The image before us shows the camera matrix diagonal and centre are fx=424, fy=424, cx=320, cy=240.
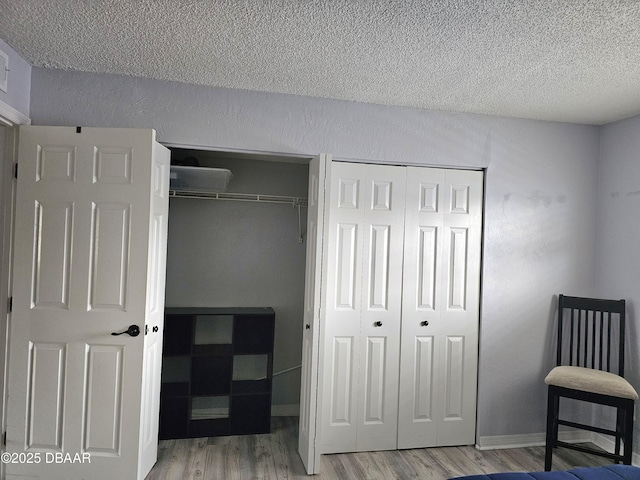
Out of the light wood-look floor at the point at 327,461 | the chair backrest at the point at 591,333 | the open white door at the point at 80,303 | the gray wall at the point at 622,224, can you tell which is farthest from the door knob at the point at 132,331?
the gray wall at the point at 622,224

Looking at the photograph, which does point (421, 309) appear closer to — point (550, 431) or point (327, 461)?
point (550, 431)

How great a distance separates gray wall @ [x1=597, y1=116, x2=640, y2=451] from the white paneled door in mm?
1024

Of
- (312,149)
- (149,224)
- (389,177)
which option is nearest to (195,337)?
(149,224)

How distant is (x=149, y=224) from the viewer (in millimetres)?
Result: 2406

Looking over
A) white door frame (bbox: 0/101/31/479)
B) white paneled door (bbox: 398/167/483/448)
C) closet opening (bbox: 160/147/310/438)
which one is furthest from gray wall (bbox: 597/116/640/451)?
white door frame (bbox: 0/101/31/479)

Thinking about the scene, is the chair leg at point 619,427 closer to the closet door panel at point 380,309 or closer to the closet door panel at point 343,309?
the closet door panel at point 380,309

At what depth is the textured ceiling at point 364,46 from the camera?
72.3 inches

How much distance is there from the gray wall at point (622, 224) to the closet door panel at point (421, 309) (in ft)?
4.39

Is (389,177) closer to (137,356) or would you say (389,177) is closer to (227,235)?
(227,235)

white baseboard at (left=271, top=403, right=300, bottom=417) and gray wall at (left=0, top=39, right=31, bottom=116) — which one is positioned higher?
gray wall at (left=0, top=39, right=31, bottom=116)

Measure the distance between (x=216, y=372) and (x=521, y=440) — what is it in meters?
2.38

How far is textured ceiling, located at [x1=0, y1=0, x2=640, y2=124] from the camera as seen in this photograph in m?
1.84

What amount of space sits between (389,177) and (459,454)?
80.7 inches

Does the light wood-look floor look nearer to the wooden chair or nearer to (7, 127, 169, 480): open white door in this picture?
the wooden chair
